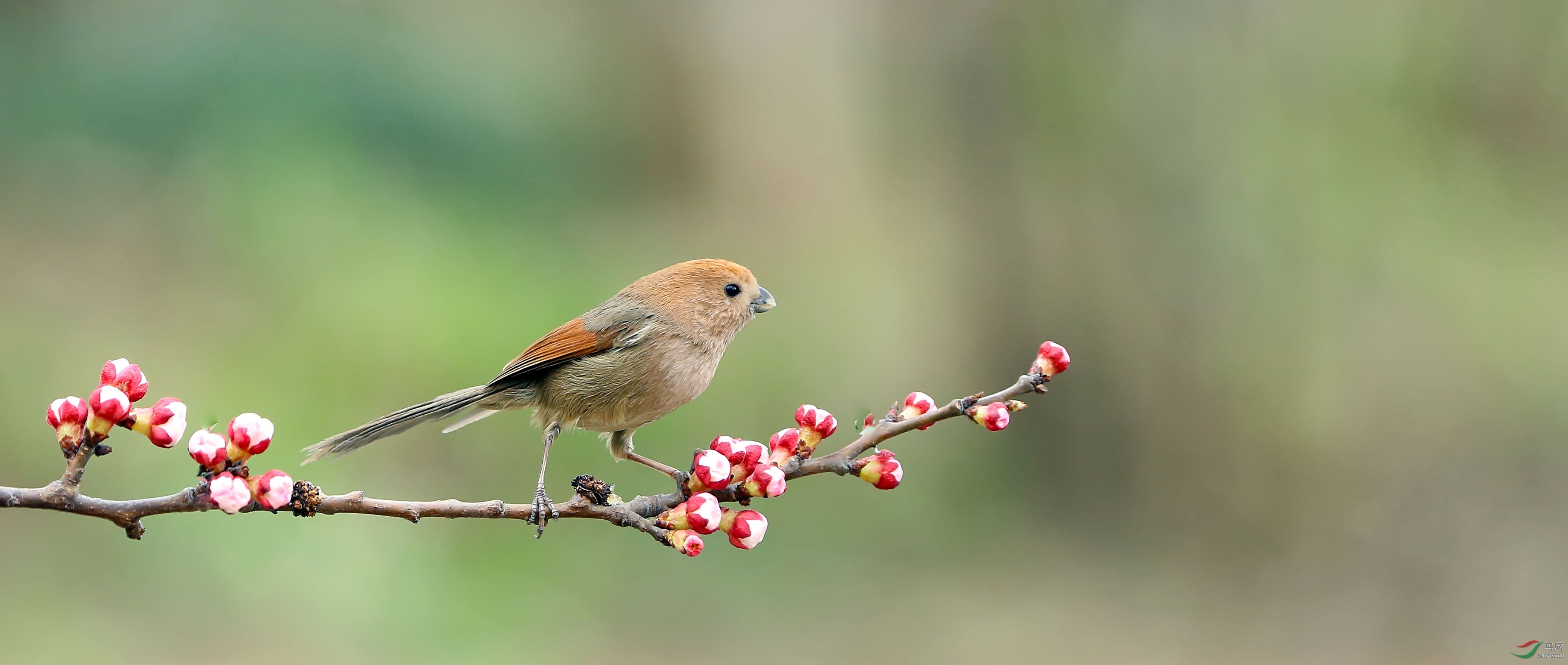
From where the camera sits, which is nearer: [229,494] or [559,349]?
[229,494]

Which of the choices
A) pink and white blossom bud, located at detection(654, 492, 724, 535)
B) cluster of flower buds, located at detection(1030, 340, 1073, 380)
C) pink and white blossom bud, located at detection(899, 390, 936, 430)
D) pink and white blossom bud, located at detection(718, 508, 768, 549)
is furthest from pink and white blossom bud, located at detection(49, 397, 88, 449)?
cluster of flower buds, located at detection(1030, 340, 1073, 380)

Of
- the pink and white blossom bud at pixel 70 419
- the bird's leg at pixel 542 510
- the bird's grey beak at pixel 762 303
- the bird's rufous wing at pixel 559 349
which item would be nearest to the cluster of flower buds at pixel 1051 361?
the bird's grey beak at pixel 762 303

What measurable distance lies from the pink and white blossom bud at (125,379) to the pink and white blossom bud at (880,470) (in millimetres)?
1238

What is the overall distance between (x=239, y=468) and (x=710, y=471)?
0.77 metres

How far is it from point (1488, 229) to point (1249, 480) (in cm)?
219

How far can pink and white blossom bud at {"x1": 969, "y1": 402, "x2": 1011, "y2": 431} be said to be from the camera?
2125mm

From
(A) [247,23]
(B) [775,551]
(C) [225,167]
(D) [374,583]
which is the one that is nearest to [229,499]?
(D) [374,583]

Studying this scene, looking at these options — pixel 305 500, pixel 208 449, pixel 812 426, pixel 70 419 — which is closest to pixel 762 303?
pixel 812 426

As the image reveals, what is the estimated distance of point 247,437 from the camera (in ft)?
5.87

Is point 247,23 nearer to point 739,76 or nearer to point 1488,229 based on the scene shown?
point 739,76

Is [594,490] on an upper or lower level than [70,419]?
lower

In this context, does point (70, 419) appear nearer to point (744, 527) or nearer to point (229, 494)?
point (229, 494)

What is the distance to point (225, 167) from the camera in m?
7.43

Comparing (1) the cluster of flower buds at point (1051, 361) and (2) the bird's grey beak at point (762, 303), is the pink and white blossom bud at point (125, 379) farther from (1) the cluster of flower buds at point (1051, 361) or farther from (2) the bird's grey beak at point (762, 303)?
(1) the cluster of flower buds at point (1051, 361)
